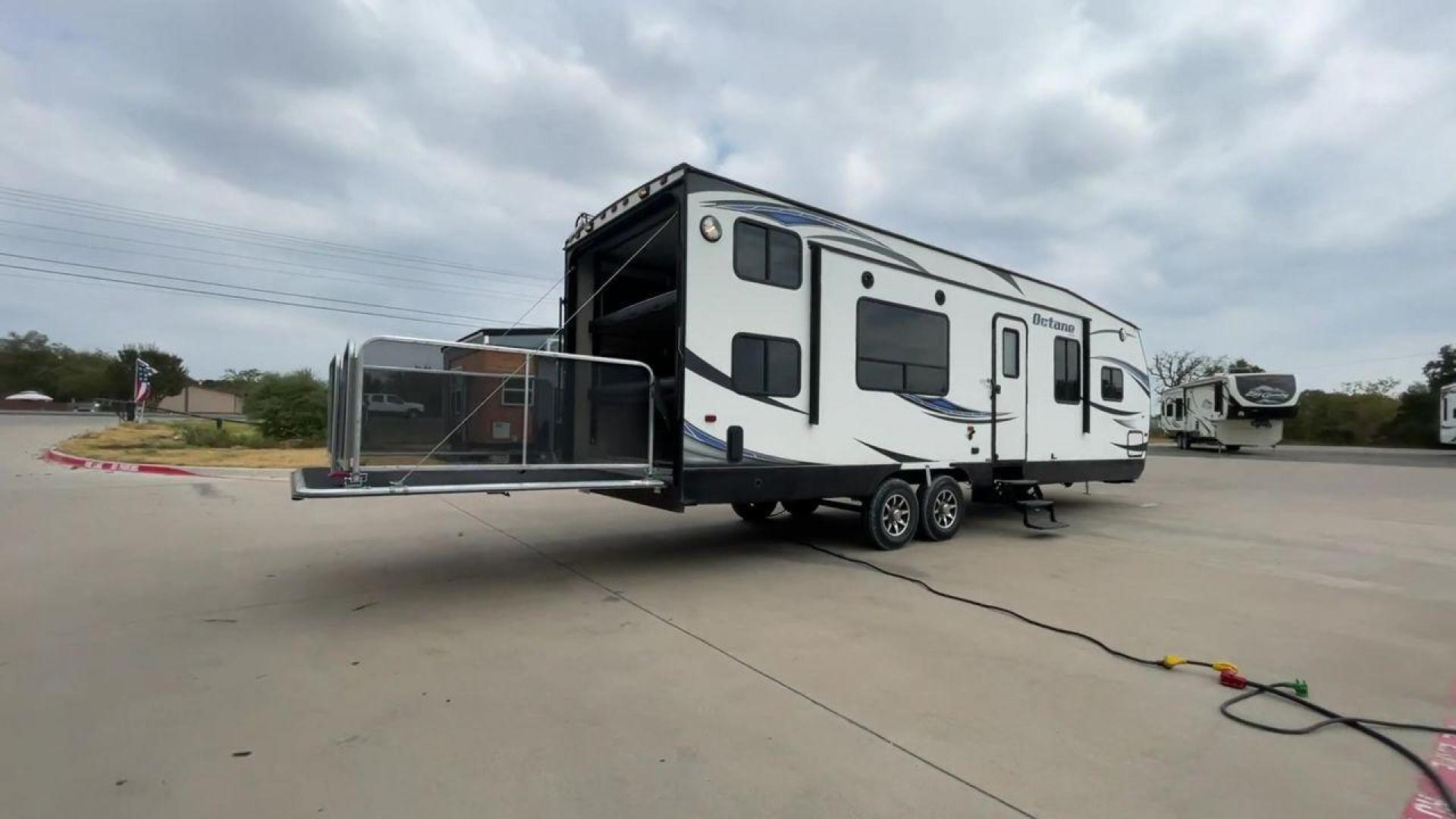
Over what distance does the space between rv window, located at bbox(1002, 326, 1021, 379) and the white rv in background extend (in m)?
26.6

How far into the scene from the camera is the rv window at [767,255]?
216 inches

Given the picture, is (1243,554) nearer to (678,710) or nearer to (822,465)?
(822,465)

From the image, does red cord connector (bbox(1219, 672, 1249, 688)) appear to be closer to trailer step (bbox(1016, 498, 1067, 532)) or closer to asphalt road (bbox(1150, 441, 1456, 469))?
trailer step (bbox(1016, 498, 1067, 532))

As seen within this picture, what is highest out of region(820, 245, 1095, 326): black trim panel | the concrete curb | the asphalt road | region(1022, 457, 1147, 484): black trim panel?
region(820, 245, 1095, 326): black trim panel

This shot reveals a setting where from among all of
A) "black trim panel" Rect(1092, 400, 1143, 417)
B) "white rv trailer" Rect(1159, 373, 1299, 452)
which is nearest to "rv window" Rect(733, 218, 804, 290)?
"black trim panel" Rect(1092, 400, 1143, 417)

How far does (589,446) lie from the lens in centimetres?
584

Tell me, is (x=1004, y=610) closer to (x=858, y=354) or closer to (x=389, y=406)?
(x=858, y=354)

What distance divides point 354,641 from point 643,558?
110 inches

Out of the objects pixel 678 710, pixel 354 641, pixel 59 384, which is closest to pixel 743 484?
pixel 678 710

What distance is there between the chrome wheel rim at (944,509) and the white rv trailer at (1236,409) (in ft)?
79.5

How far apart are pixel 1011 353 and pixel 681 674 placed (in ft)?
20.3

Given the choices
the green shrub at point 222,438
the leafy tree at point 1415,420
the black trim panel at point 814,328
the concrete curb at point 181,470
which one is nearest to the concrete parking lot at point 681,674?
the black trim panel at point 814,328

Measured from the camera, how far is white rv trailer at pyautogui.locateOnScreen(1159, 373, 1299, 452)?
24.7 metres

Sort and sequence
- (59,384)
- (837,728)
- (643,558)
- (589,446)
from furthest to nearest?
(59,384), (643,558), (589,446), (837,728)
